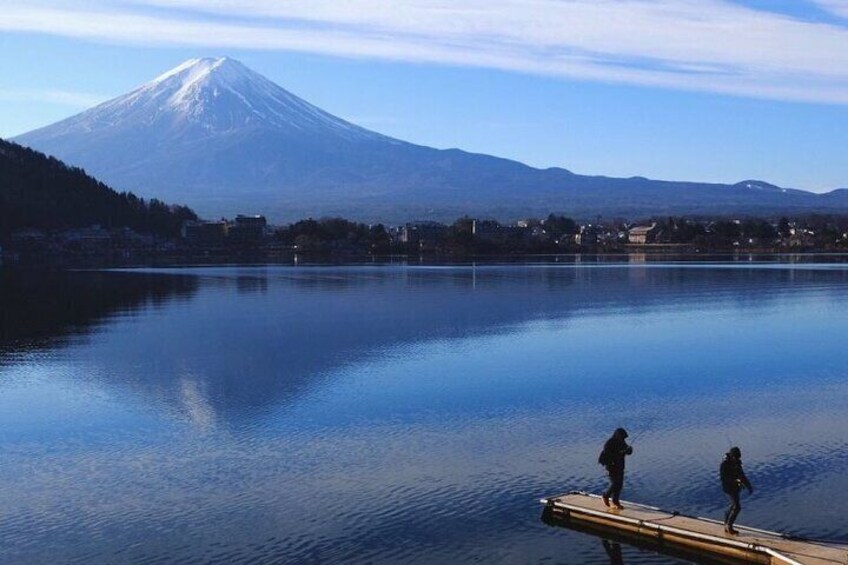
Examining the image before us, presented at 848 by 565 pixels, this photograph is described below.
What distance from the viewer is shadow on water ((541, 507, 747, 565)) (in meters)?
7.75

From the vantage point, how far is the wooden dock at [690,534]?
7.43 meters

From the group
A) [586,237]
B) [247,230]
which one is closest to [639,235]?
[586,237]

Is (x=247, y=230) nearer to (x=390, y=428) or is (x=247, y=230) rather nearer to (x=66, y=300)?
(x=66, y=300)

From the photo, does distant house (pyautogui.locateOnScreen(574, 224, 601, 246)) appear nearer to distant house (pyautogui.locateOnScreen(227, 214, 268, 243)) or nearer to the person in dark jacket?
distant house (pyautogui.locateOnScreen(227, 214, 268, 243))

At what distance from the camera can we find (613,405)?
13.3 metres

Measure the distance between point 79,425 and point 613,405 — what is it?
19.4 ft

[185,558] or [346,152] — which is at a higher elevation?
[346,152]

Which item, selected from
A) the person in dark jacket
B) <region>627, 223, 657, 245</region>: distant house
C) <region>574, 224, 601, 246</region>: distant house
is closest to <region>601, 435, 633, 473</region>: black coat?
the person in dark jacket

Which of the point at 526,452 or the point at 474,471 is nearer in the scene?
the point at 474,471

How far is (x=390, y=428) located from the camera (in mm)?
11898

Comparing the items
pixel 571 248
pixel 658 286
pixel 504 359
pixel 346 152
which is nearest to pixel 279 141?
pixel 346 152

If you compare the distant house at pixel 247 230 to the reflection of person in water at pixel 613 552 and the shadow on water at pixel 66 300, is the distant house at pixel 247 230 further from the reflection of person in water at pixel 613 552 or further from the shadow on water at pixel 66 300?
the reflection of person in water at pixel 613 552

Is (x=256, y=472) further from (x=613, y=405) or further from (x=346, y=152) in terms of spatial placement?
(x=346, y=152)

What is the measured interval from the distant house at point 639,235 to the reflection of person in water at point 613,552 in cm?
9721
